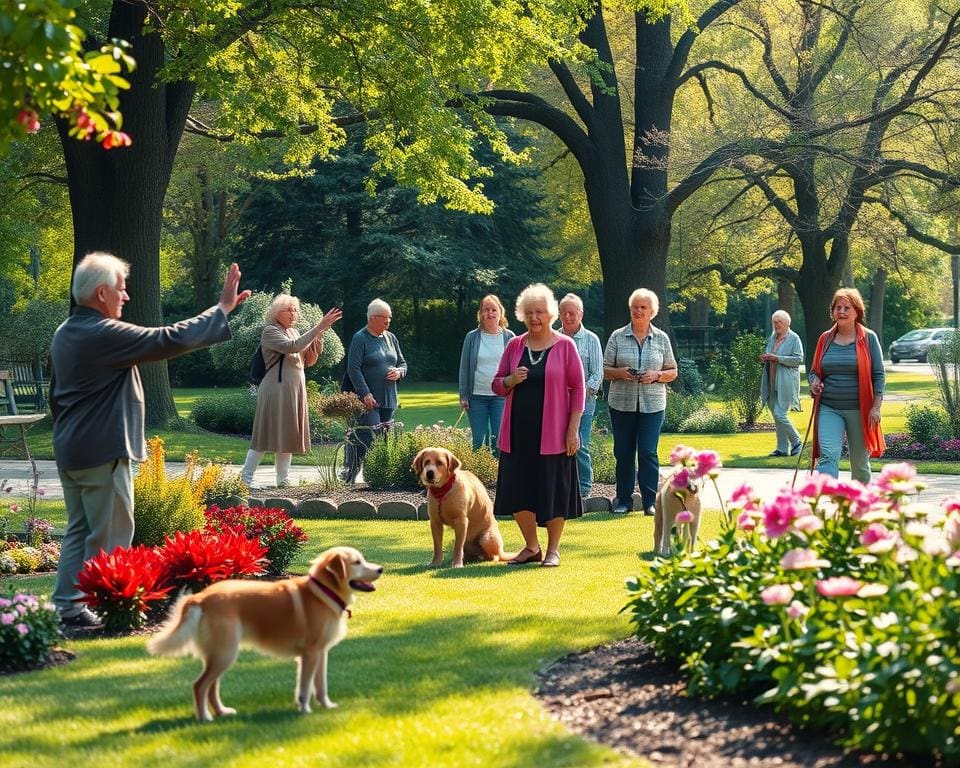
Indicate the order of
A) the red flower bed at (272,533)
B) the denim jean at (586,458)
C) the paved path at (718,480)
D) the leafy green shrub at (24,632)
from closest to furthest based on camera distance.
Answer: the leafy green shrub at (24,632)
the red flower bed at (272,533)
the denim jean at (586,458)
the paved path at (718,480)

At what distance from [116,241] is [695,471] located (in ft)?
52.1

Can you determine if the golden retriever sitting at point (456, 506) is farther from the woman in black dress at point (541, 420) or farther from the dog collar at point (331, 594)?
the dog collar at point (331, 594)

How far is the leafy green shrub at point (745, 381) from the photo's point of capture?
2678 cm

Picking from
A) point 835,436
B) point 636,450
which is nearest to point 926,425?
point 636,450

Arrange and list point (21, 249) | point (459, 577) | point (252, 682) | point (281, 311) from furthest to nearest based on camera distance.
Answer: point (21, 249)
point (281, 311)
point (459, 577)
point (252, 682)

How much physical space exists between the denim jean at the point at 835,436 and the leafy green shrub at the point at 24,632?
7085mm

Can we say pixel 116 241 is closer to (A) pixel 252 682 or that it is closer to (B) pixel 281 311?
(B) pixel 281 311

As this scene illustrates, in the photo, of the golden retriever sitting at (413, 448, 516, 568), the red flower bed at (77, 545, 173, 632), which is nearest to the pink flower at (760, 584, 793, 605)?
the red flower bed at (77, 545, 173, 632)

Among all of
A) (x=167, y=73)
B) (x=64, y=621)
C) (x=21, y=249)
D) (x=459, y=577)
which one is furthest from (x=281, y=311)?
(x=21, y=249)

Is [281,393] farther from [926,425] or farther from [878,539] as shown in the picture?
[926,425]

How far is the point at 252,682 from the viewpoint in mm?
6707

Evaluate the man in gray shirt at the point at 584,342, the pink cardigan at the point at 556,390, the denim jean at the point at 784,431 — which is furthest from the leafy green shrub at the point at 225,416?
the pink cardigan at the point at 556,390

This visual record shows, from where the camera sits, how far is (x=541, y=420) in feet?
33.8

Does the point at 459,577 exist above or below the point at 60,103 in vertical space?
below
